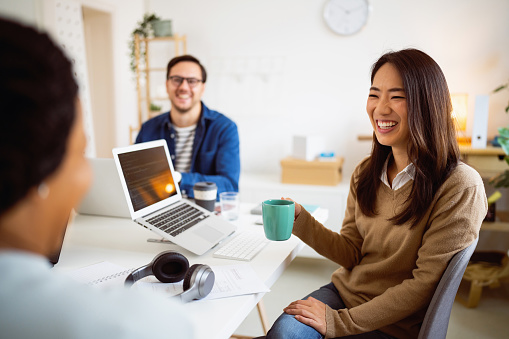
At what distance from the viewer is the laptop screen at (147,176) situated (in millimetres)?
1489

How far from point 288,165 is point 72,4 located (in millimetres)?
2343

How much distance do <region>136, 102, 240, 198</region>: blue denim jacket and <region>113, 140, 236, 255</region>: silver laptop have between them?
2.17 feet

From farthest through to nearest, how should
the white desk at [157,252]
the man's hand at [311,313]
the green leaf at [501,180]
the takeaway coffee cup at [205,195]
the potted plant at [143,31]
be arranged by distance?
the potted plant at [143,31], the green leaf at [501,180], the takeaway coffee cup at [205,195], the man's hand at [311,313], the white desk at [157,252]

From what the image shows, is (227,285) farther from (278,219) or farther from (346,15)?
(346,15)

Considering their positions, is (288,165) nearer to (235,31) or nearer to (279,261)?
(235,31)

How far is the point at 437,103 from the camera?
51.1 inches

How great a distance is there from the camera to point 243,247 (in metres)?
1.44

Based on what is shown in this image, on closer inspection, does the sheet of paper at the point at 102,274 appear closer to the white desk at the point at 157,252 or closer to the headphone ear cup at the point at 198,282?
the white desk at the point at 157,252

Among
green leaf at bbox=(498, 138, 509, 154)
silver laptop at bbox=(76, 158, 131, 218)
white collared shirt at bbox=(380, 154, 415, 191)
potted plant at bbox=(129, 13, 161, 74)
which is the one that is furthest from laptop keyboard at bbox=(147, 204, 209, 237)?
potted plant at bbox=(129, 13, 161, 74)

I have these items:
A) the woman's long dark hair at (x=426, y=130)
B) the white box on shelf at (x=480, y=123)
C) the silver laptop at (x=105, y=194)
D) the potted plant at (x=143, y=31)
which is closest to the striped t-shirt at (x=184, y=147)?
the silver laptop at (x=105, y=194)

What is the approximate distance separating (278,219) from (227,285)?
0.29 meters

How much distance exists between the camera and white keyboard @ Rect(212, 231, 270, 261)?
1.36 m

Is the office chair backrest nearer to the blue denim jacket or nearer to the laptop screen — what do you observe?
the laptop screen

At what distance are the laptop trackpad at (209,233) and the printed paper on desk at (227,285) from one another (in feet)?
0.72
